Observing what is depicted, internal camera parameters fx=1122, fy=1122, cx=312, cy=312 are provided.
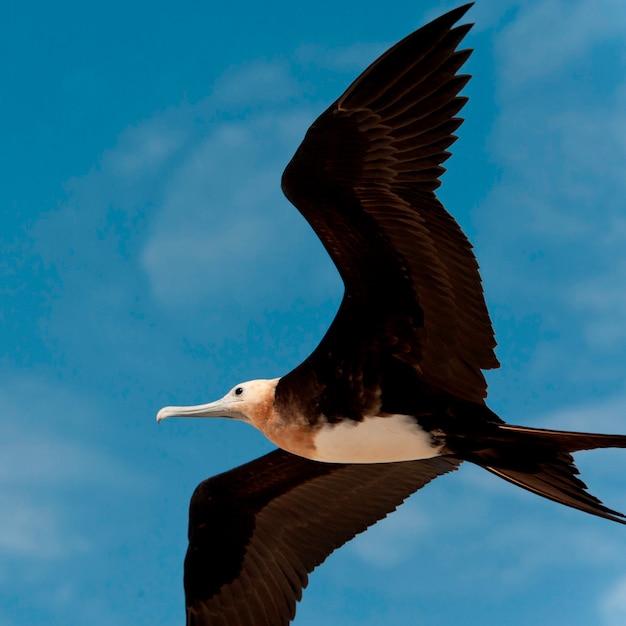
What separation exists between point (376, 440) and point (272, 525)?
1216 mm

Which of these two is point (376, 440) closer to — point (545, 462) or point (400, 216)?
point (545, 462)

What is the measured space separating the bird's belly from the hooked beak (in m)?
0.74

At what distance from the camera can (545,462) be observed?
16.8 feet

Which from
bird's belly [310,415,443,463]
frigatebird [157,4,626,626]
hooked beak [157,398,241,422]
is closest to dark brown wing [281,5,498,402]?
frigatebird [157,4,626,626]

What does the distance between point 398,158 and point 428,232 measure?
37 centimetres

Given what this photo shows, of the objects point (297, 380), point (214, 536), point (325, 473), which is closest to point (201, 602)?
point (214, 536)

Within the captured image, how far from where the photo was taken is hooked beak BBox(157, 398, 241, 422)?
611 cm

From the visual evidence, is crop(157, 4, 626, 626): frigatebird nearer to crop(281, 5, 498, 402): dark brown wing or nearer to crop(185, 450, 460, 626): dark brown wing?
crop(281, 5, 498, 402): dark brown wing

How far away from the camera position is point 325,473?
6.38 metres

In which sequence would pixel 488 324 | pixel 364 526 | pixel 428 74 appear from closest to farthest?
pixel 428 74, pixel 488 324, pixel 364 526

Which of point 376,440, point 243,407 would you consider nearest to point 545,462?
point 376,440

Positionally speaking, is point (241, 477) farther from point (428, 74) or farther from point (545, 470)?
point (428, 74)

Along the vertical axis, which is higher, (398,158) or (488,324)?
(398,158)

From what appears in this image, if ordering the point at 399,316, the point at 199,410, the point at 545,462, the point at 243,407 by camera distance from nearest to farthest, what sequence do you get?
the point at 545,462 < the point at 399,316 < the point at 243,407 < the point at 199,410
